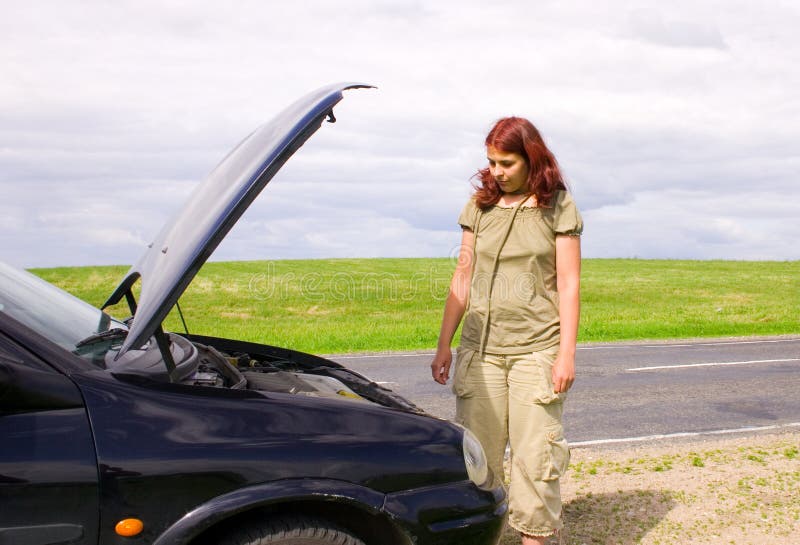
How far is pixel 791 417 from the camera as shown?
816cm

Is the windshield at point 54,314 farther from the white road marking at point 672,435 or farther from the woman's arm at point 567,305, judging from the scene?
the white road marking at point 672,435

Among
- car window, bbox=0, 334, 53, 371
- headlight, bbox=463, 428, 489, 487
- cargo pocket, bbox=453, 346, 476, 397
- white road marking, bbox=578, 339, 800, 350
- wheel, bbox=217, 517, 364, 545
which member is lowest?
white road marking, bbox=578, 339, 800, 350

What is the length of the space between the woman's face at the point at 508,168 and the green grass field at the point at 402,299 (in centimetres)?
1069

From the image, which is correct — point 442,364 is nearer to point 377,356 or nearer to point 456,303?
point 456,303

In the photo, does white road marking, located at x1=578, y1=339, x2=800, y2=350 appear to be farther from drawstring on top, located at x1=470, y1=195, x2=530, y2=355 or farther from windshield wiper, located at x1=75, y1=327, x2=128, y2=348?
windshield wiper, located at x1=75, y1=327, x2=128, y2=348

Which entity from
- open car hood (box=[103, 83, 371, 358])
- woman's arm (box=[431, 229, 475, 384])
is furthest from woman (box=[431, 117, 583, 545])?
open car hood (box=[103, 83, 371, 358])

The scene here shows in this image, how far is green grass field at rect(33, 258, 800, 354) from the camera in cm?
1723

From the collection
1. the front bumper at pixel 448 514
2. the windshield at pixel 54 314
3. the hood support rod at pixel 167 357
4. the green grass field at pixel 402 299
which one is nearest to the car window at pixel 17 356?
the windshield at pixel 54 314

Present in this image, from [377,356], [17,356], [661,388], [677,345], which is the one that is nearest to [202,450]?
[17,356]

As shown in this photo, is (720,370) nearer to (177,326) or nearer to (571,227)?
(571,227)

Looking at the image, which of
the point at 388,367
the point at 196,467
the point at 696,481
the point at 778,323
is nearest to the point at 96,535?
the point at 196,467

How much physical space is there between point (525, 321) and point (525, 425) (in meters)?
0.46

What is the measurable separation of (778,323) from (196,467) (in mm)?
19378

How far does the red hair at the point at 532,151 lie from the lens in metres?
3.55
